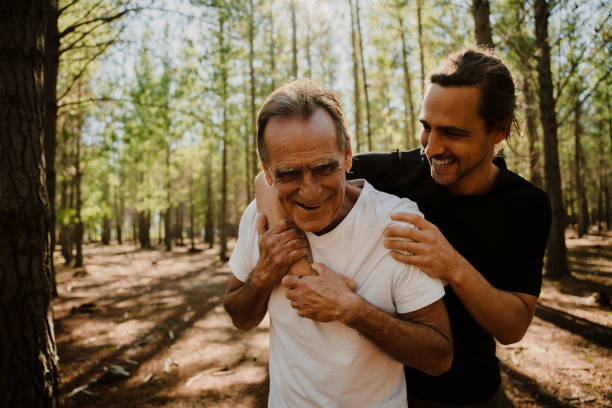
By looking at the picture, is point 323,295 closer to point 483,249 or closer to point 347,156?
point 347,156

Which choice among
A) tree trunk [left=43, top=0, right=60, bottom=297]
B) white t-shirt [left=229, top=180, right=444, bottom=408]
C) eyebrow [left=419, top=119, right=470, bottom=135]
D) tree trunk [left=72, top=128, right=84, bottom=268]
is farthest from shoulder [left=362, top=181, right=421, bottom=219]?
tree trunk [left=72, top=128, right=84, bottom=268]

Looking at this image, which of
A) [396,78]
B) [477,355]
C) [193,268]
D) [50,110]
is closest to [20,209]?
[477,355]

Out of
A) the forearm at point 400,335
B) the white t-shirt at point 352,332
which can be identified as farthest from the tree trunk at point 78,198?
the forearm at point 400,335

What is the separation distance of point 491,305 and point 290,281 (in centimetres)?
99

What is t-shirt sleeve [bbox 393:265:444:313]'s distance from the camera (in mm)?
1633

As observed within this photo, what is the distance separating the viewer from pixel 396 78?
65.6 ft

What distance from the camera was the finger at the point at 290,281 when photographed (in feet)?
5.67

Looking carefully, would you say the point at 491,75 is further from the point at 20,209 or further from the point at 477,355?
the point at 20,209

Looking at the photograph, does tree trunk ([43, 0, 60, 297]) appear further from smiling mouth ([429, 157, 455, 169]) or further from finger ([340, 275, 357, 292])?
smiling mouth ([429, 157, 455, 169])

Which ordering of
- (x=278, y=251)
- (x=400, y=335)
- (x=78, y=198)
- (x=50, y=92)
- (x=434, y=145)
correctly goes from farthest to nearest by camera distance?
(x=78, y=198) → (x=50, y=92) → (x=434, y=145) → (x=278, y=251) → (x=400, y=335)

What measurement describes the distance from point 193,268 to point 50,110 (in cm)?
1084

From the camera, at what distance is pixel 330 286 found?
1644mm

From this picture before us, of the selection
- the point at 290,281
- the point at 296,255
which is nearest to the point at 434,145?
the point at 296,255

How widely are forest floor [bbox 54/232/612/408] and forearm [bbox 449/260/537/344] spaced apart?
11.9 feet
